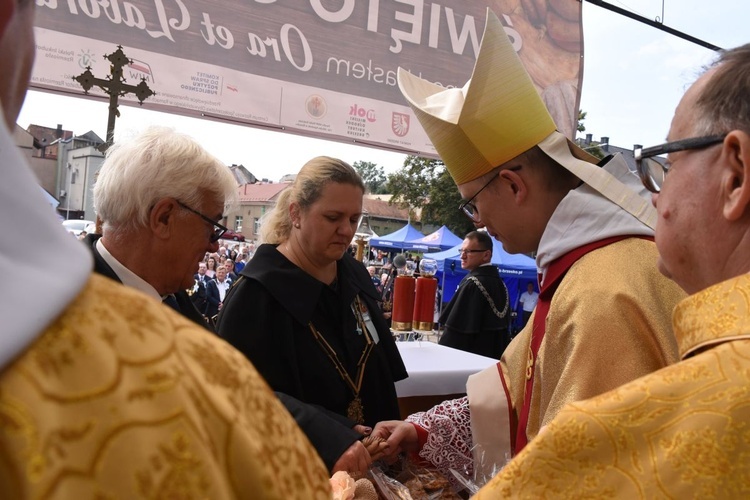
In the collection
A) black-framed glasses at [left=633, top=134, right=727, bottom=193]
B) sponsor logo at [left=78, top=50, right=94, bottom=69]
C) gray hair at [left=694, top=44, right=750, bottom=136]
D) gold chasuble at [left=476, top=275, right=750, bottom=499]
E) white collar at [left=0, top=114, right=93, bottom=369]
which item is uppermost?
sponsor logo at [left=78, top=50, right=94, bottom=69]

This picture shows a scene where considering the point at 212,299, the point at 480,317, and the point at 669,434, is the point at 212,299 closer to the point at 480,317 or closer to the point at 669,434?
the point at 480,317

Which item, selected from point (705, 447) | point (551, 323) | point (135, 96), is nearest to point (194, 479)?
point (705, 447)

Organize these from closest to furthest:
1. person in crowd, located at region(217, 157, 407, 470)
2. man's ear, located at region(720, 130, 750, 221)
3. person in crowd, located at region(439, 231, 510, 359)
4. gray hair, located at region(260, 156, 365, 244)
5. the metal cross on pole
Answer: man's ear, located at region(720, 130, 750, 221), person in crowd, located at region(217, 157, 407, 470), gray hair, located at region(260, 156, 365, 244), the metal cross on pole, person in crowd, located at region(439, 231, 510, 359)

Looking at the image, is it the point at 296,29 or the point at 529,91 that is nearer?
the point at 529,91

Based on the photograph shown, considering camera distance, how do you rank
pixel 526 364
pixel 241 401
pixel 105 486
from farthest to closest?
pixel 526 364 → pixel 241 401 → pixel 105 486

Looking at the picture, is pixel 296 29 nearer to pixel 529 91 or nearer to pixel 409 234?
pixel 529 91

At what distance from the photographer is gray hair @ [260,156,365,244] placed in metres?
2.94

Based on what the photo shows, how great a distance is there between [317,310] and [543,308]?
47.0 inches

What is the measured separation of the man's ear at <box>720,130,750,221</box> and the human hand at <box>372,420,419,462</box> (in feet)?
4.76

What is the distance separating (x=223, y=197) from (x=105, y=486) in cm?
202

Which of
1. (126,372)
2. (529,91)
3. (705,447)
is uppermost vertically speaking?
(529,91)

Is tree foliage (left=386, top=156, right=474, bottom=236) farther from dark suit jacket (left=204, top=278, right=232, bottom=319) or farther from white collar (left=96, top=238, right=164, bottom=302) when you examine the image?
white collar (left=96, top=238, right=164, bottom=302)

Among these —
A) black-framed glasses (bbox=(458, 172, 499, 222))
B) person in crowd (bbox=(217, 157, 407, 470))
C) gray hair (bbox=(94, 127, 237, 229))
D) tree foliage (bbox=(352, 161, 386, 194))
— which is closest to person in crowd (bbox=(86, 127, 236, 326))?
gray hair (bbox=(94, 127, 237, 229))

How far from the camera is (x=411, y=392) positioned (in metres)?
3.37
